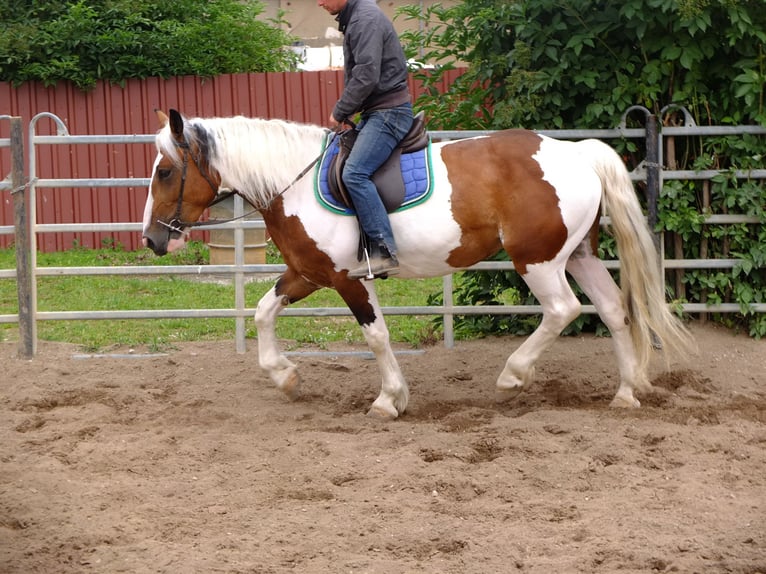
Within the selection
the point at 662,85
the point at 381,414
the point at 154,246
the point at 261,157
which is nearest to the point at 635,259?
the point at 381,414

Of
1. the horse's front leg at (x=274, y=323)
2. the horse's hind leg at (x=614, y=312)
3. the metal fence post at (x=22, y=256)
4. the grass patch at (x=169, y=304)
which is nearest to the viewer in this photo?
the horse's hind leg at (x=614, y=312)

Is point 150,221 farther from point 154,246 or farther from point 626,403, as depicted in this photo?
point 626,403

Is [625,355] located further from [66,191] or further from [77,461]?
[66,191]

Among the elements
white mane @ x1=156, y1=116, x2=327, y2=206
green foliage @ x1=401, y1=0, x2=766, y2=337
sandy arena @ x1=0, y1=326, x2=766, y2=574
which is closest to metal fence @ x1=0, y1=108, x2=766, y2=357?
green foliage @ x1=401, y1=0, x2=766, y2=337

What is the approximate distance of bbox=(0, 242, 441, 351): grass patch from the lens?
8.69 metres

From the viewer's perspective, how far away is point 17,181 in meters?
7.81

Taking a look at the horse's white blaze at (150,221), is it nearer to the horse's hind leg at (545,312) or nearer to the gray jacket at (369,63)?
the gray jacket at (369,63)

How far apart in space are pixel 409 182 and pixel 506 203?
61 centimetres

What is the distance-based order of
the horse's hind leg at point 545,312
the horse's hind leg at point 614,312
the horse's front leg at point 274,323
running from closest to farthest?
the horse's hind leg at point 545,312
the horse's hind leg at point 614,312
the horse's front leg at point 274,323

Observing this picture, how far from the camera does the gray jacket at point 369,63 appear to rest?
581cm

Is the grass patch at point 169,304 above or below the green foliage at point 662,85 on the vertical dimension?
below

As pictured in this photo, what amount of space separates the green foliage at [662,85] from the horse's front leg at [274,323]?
212 cm

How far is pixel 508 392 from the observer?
20.6 ft

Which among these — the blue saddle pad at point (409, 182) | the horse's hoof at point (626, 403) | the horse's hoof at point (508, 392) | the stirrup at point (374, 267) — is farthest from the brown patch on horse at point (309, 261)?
the horse's hoof at point (626, 403)
